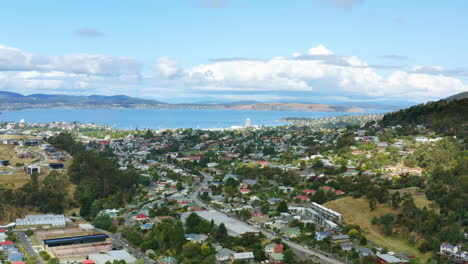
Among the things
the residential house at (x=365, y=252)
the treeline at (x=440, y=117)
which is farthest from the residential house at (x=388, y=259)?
the treeline at (x=440, y=117)

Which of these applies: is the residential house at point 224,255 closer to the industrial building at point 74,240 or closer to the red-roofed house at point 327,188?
the industrial building at point 74,240

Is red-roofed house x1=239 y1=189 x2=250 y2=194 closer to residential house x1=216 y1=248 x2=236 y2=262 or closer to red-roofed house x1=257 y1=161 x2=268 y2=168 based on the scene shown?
red-roofed house x1=257 y1=161 x2=268 y2=168

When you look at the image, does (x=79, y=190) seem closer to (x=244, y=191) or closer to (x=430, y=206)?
(x=244, y=191)

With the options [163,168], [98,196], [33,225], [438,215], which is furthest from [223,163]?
[438,215]

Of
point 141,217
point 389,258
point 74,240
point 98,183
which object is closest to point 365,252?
point 389,258

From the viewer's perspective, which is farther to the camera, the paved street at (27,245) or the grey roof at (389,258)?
the paved street at (27,245)

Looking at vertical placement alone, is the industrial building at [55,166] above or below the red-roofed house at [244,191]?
above

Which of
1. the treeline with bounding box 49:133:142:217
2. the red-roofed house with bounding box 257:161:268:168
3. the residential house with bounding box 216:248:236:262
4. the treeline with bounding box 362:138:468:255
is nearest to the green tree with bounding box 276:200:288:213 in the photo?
the treeline with bounding box 362:138:468:255
